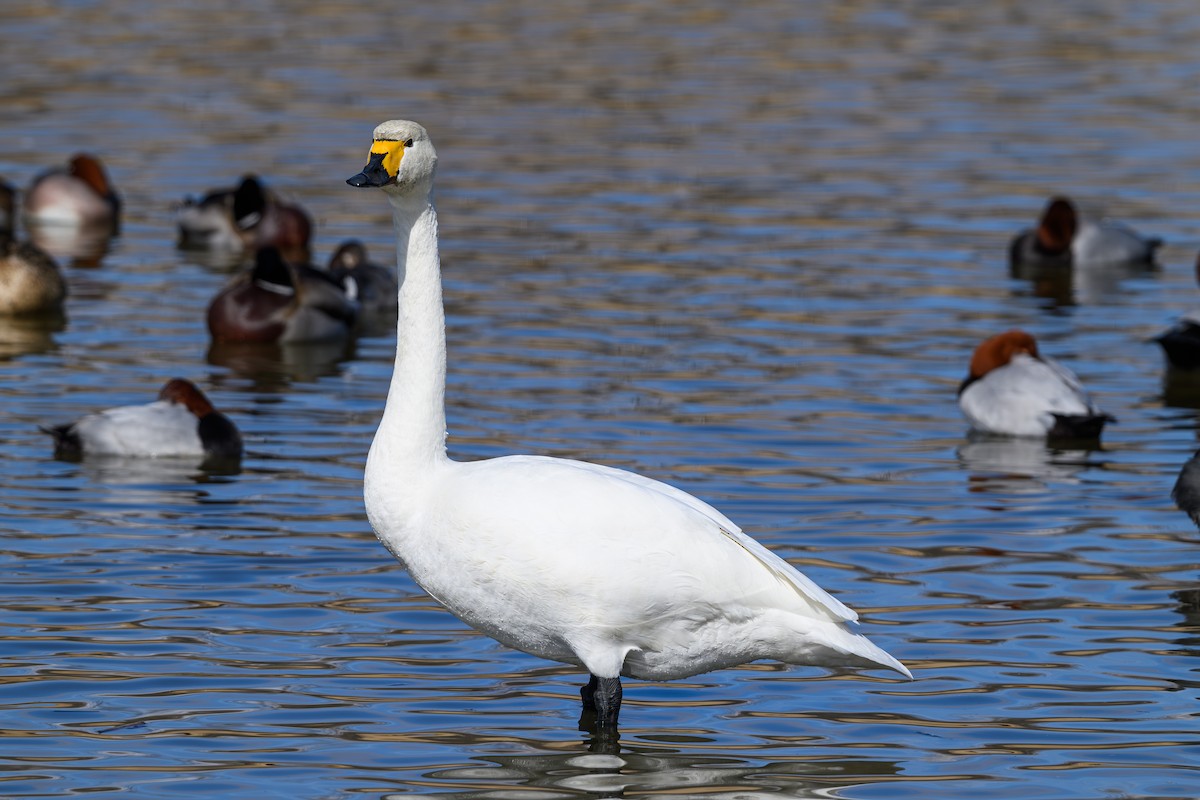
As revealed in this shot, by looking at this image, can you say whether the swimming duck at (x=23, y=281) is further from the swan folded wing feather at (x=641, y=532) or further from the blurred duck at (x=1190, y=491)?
the swan folded wing feather at (x=641, y=532)

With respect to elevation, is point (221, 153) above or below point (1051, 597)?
above

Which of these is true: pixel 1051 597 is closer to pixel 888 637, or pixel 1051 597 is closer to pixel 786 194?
pixel 888 637

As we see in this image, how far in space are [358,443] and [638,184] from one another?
10.4 m

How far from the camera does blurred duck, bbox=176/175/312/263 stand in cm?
2019

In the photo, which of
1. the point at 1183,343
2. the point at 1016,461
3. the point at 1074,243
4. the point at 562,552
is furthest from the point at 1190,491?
the point at 1074,243

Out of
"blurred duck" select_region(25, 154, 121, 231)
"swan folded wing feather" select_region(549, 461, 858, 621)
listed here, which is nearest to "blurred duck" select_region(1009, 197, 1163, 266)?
"blurred duck" select_region(25, 154, 121, 231)

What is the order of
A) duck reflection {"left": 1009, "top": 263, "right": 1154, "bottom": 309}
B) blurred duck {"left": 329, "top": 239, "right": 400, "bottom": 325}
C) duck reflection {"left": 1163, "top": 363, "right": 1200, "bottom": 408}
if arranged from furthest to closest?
duck reflection {"left": 1009, "top": 263, "right": 1154, "bottom": 309}, blurred duck {"left": 329, "top": 239, "right": 400, "bottom": 325}, duck reflection {"left": 1163, "top": 363, "right": 1200, "bottom": 408}

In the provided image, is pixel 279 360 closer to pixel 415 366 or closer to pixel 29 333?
pixel 29 333

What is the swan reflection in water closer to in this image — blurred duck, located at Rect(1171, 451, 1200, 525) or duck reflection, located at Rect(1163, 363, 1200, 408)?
blurred duck, located at Rect(1171, 451, 1200, 525)

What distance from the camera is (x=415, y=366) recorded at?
766 centimetres

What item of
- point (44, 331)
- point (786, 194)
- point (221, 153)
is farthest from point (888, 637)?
point (221, 153)

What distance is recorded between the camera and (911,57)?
3189 cm

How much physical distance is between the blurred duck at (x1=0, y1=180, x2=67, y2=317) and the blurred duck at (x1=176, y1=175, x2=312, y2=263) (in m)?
3.13

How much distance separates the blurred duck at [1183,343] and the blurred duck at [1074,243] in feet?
12.6
